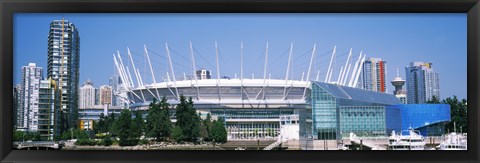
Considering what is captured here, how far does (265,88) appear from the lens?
38.4 ft

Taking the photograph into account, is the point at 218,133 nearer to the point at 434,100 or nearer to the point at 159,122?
the point at 159,122

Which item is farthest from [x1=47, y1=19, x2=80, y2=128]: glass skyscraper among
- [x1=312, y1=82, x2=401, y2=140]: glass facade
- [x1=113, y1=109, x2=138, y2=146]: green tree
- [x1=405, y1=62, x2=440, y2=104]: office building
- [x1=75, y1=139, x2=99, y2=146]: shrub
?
[x1=312, y1=82, x2=401, y2=140]: glass facade

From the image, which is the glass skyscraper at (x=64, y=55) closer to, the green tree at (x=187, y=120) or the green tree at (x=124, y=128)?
the green tree at (x=124, y=128)

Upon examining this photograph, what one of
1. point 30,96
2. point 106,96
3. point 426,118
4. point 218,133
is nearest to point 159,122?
point 106,96

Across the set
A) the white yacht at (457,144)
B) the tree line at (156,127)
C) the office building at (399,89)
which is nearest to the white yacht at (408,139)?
the office building at (399,89)

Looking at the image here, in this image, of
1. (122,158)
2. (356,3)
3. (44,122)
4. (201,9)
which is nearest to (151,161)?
(122,158)

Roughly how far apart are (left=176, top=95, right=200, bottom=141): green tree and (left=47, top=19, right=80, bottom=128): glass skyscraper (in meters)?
2.09

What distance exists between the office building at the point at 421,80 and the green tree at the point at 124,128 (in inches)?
122

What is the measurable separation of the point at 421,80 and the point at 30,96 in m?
4.03

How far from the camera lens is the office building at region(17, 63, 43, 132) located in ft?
9.39

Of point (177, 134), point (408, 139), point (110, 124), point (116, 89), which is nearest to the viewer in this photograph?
point (177, 134)

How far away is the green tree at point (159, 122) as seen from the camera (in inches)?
265

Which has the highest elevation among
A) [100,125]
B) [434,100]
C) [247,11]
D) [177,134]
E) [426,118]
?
[247,11]

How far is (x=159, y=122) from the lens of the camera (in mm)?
7285
